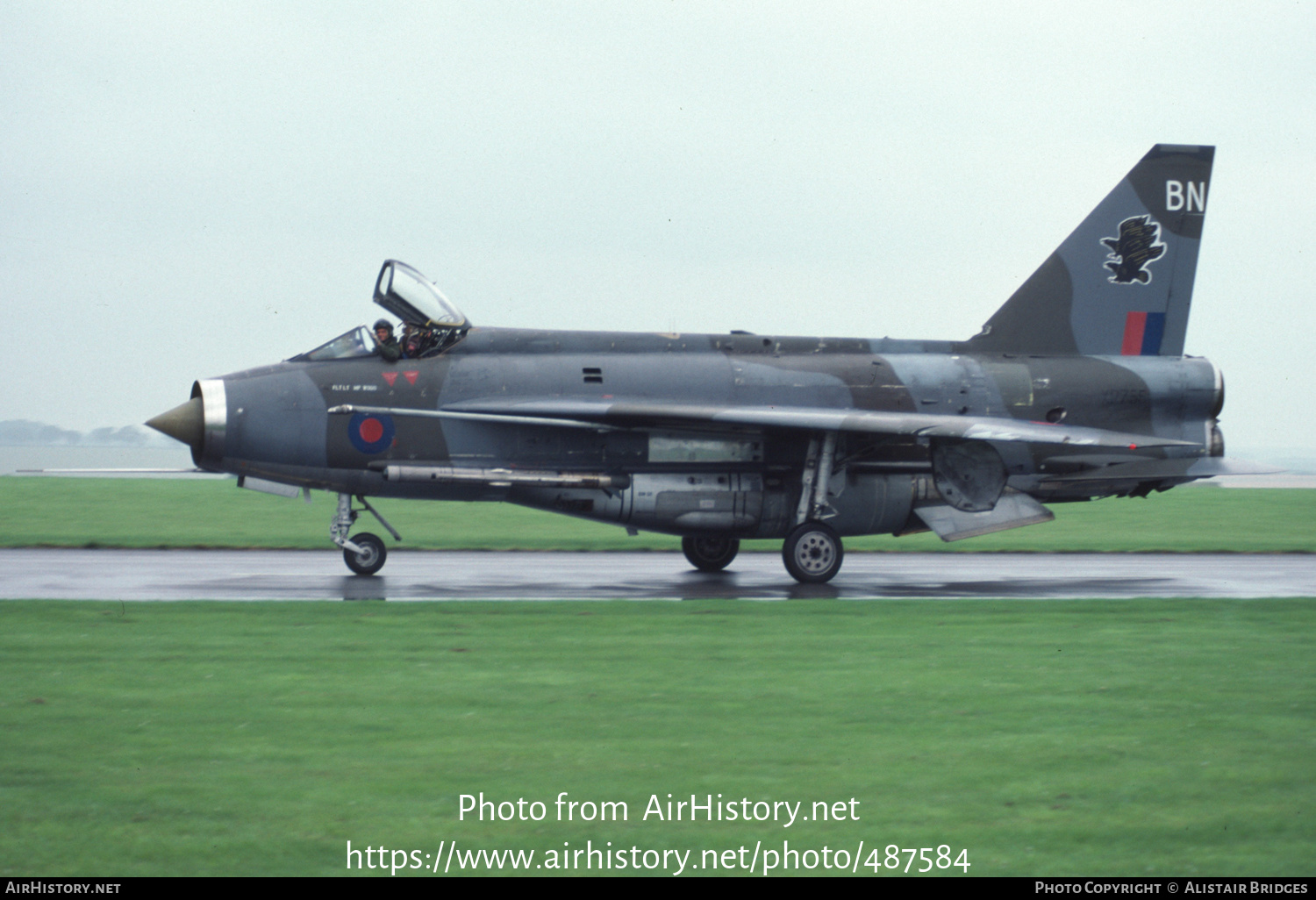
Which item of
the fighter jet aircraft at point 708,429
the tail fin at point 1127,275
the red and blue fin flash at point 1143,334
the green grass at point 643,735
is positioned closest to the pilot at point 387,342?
the fighter jet aircraft at point 708,429

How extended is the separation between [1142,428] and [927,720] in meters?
13.4

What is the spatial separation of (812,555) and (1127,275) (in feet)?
25.5

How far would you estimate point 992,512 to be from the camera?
18.3 m

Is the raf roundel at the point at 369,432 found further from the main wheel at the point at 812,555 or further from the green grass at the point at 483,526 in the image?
the green grass at the point at 483,526

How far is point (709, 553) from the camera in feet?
63.8

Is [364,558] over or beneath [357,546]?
beneath

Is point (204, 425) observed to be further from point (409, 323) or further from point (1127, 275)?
point (1127, 275)

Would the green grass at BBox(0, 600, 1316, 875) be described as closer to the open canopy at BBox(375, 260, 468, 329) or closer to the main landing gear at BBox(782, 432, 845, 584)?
the main landing gear at BBox(782, 432, 845, 584)

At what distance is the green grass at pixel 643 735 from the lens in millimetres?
5793

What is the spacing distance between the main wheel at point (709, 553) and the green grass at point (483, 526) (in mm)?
4311

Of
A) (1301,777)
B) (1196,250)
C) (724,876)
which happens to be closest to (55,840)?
(724,876)

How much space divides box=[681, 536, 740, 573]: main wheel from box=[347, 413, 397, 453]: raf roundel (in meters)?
4.76

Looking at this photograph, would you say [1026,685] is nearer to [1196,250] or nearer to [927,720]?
[927,720]

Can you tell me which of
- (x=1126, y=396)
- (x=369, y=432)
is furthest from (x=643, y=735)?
(x=1126, y=396)
